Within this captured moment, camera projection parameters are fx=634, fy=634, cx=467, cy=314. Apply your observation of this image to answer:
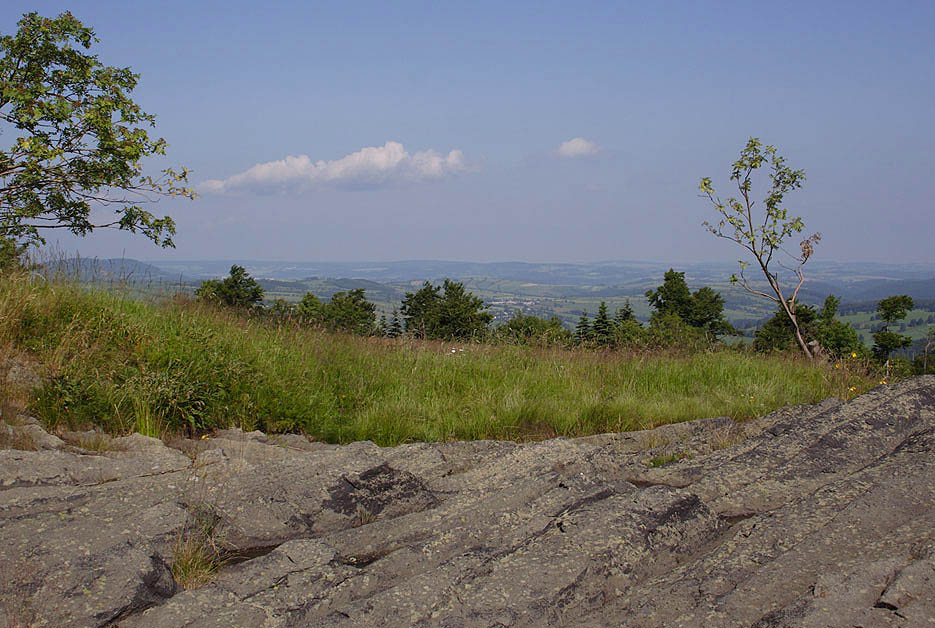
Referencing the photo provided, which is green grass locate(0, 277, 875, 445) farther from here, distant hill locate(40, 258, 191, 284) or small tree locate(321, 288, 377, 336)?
small tree locate(321, 288, 377, 336)

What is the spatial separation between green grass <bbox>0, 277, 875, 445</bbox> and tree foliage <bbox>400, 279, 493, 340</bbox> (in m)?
7.41

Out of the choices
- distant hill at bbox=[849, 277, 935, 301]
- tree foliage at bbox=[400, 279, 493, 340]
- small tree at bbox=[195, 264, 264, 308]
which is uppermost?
small tree at bbox=[195, 264, 264, 308]

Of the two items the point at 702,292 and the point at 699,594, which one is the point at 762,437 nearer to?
the point at 699,594

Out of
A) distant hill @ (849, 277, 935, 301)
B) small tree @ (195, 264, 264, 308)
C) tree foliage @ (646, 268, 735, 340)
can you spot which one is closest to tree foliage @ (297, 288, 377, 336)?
small tree @ (195, 264, 264, 308)

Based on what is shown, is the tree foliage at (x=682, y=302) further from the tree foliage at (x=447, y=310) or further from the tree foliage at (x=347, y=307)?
the tree foliage at (x=347, y=307)

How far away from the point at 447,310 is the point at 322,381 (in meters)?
12.8

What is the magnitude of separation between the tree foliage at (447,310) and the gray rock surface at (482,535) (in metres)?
A: 11.4

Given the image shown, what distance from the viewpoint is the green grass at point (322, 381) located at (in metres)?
6.08

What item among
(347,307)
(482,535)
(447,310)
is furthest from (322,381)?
(347,307)

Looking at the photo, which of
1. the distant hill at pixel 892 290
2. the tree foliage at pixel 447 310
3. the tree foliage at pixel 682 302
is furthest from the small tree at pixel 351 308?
the distant hill at pixel 892 290

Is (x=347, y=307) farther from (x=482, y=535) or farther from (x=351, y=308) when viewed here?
(x=482, y=535)

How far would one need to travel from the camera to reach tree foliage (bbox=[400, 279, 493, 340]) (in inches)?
713

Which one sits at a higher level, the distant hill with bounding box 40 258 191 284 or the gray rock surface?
the distant hill with bounding box 40 258 191 284

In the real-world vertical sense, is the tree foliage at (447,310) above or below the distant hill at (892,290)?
above
